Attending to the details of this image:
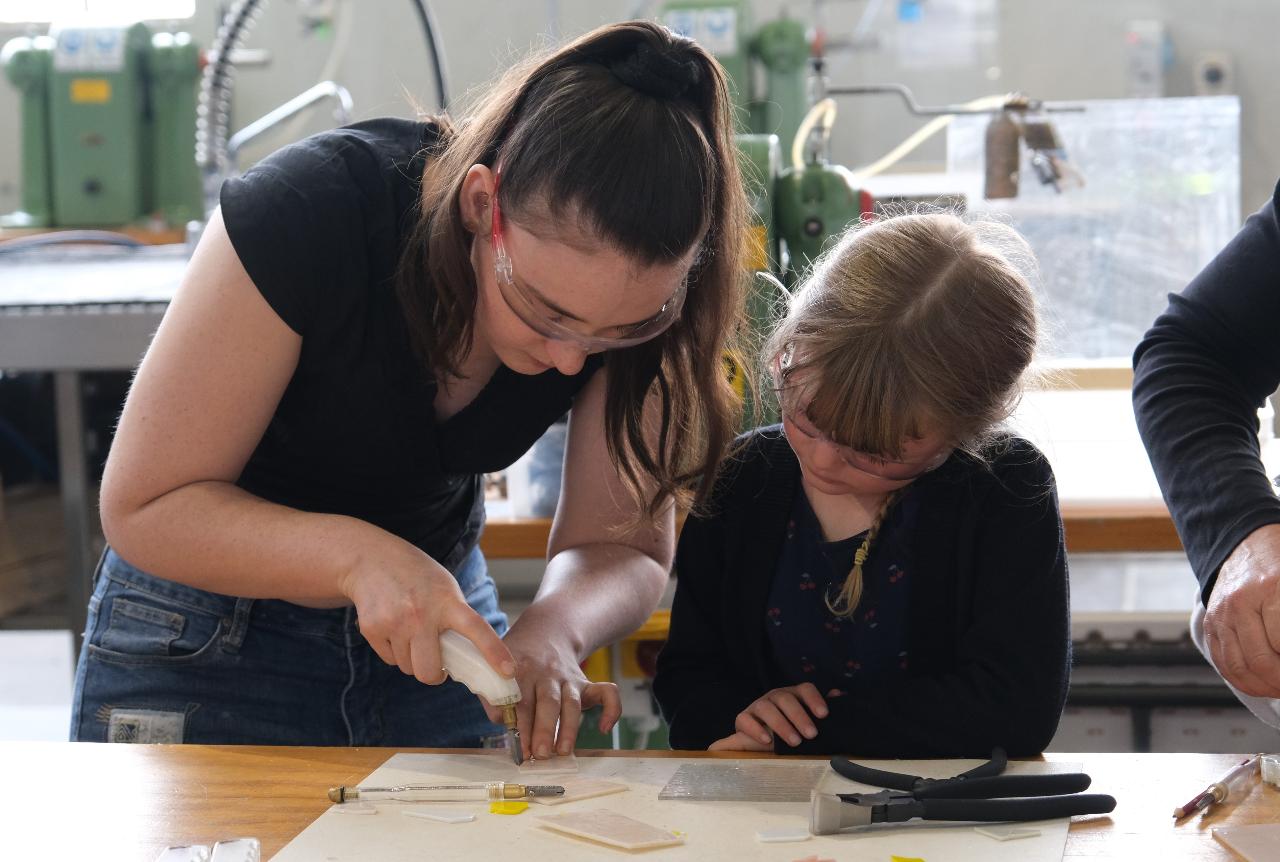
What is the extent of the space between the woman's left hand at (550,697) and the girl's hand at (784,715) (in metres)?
0.11

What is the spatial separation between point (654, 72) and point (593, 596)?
18.2 inches

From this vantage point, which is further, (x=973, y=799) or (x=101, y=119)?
(x=101, y=119)

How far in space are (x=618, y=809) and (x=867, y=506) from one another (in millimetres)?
463

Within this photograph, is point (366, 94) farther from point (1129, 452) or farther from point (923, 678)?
point (923, 678)

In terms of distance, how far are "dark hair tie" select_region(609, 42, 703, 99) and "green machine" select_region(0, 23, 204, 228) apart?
2297 millimetres

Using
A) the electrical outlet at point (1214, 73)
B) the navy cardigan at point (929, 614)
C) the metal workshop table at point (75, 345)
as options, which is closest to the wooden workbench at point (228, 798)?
the navy cardigan at point (929, 614)

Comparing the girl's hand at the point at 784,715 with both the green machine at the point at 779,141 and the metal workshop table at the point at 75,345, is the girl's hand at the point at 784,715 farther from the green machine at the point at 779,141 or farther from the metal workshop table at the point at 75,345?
the metal workshop table at the point at 75,345

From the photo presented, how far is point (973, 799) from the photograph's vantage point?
892 millimetres

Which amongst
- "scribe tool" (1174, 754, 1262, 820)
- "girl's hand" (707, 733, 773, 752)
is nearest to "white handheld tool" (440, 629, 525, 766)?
"girl's hand" (707, 733, 773, 752)

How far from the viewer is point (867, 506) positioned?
4.13 ft

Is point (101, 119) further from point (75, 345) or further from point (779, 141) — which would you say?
point (779, 141)

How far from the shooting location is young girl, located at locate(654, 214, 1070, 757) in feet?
3.64

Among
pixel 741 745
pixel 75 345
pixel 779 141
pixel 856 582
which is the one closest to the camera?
pixel 741 745

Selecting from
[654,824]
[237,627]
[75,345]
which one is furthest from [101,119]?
[654,824]
